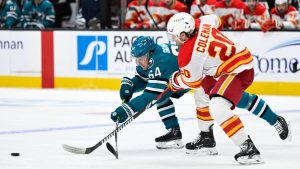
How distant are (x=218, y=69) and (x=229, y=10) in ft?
20.1

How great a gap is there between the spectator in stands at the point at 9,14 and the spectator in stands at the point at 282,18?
13.1 feet

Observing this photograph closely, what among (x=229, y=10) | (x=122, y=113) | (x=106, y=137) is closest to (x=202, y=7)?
(x=229, y=10)

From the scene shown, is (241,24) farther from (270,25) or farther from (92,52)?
(92,52)

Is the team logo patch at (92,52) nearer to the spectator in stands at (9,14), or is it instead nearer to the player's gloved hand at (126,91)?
the spectator in stands at (9,14)

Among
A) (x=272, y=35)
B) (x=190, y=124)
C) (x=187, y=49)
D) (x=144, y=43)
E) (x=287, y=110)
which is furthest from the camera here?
(x=272, y=35)

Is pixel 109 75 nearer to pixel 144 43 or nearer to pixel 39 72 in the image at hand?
pixel 39 72

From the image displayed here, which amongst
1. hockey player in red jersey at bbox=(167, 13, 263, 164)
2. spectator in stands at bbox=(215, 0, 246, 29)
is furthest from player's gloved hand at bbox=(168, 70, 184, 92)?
spectator in stands at bbox=(215, 0, 246, 29)

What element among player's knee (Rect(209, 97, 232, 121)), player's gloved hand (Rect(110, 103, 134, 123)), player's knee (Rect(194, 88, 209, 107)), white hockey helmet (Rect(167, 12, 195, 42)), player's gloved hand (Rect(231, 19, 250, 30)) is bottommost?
player's gloved hand (Rect(231, 19, 250, 30))

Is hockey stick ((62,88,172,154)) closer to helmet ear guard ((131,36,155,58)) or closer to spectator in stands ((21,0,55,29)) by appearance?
helmet ear guard ((131,36,155,58))

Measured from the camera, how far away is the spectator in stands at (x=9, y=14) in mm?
13766

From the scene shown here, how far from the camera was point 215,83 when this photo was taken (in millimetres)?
6547

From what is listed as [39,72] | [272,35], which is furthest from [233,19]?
[39,72]

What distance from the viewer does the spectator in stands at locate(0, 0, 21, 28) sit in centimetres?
1377

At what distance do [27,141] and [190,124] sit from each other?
189 cm
